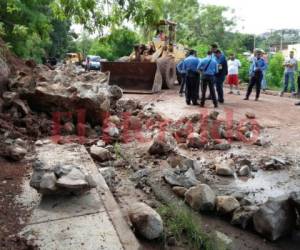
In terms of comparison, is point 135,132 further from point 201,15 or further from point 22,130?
point 201,15

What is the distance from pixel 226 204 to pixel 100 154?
2225 mm

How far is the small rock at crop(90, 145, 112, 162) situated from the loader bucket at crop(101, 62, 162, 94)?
807 centimetres

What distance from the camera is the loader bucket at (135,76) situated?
45.2 feet

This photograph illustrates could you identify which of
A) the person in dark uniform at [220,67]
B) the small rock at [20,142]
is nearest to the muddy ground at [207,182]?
the small rock at [20,142]

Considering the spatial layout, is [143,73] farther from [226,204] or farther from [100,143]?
[226,204]

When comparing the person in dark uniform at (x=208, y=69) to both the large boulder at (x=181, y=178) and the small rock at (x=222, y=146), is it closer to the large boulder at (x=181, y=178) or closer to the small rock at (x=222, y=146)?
the small rock at (x=222, y=146)

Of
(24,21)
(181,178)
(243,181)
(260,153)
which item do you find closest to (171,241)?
(181,178)

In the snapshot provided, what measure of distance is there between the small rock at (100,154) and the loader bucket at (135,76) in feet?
26.5

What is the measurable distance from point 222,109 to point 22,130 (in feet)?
18.4

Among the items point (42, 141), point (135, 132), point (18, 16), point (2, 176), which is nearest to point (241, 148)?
point (135, 132)

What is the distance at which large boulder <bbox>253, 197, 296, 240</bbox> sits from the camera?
360cm

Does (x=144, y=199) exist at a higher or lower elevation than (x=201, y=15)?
lower

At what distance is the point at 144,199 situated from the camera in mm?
4328

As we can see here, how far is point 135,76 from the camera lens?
13992 mm
